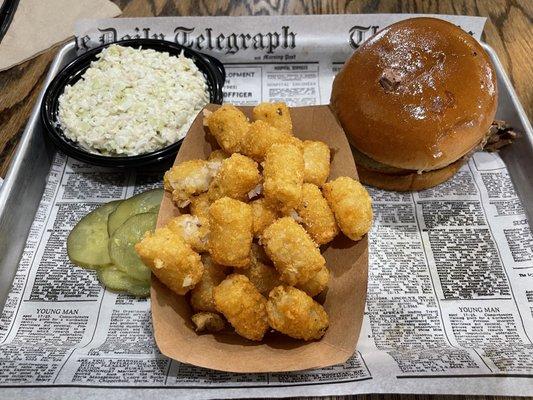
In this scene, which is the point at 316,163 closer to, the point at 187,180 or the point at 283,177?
the point at 283,177

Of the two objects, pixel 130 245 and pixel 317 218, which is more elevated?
pixel 317 218

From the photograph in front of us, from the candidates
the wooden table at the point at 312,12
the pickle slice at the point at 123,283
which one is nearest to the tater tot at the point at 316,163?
the pickle slice at the point at 123,283

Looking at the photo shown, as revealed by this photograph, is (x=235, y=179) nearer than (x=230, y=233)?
No

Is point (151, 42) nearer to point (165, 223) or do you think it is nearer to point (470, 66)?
point (165, 223)

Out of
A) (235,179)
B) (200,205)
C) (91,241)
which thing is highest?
(235,179)

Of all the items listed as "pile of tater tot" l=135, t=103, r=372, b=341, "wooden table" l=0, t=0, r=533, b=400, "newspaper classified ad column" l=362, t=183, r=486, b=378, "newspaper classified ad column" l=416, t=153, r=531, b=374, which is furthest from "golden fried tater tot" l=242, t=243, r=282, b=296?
"wooden table" l=0, t=0, r=533, b=400

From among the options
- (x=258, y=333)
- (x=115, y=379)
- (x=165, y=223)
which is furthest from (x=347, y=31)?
(x=115, y=379)

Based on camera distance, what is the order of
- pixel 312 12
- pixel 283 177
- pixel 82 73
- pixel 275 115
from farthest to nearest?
pixel 312 12, pixel 82 73, pixel 275 115, pixel 283 177

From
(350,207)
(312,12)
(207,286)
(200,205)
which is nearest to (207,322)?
(207,286)
